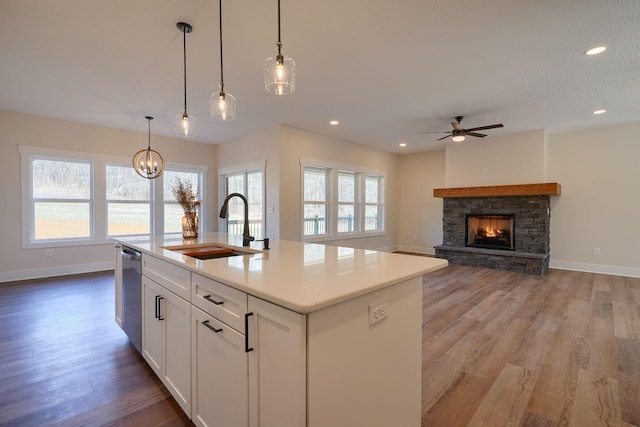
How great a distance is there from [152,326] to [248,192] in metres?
4.31

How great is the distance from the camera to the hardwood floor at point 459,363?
172 centimetres

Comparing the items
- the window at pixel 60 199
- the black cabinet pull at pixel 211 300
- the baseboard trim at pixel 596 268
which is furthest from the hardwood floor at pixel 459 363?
the baseboard trim at pixel 596 268

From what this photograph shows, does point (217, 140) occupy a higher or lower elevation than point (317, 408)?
higher

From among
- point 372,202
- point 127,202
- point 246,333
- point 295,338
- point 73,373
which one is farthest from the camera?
point 372,202

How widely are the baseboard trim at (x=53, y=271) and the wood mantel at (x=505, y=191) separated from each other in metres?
6.96

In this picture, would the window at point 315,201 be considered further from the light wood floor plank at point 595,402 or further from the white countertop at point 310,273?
the light wood floor plank at point 595,402

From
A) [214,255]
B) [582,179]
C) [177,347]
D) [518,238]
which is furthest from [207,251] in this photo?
[582,179]

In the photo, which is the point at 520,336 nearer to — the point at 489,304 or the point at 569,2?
the point at 489,304

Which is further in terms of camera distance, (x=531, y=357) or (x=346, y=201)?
(x=346, y=201)

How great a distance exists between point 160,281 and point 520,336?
312cm

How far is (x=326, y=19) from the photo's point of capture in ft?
7.53

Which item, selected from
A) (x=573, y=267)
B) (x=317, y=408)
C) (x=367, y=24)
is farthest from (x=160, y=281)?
(x=573, y=267)

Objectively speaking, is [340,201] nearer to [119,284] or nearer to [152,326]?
[119,284]

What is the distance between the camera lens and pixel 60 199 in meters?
5.01
